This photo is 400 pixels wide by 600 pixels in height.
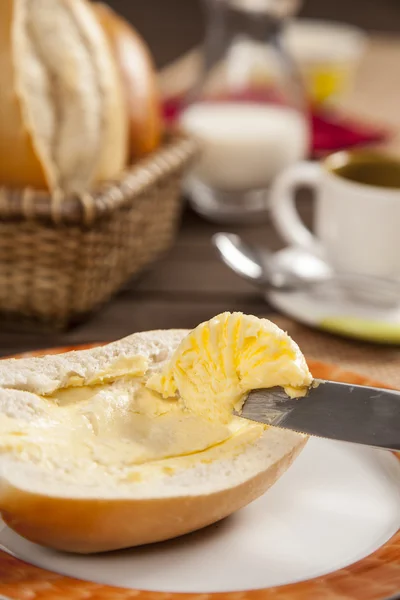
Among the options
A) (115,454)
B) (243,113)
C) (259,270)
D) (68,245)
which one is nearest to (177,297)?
(259,270)

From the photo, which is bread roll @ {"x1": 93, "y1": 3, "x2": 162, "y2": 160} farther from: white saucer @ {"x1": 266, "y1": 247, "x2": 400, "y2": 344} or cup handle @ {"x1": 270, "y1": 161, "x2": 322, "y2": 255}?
white saucer @ {"x1": 266, "y1": 247, "x2": 400, "y2": 344}

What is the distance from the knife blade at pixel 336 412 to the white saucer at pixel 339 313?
0.42 metres

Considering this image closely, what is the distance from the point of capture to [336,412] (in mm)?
670

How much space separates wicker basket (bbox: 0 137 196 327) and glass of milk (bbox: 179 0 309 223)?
0.36 m

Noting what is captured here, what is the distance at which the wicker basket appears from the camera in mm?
1059

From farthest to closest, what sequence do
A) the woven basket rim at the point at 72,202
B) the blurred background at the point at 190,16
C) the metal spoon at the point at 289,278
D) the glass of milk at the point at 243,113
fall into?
1. the blurred background at the point at 190,16
2. the glass of milk at the point at 243,113
3. the metal spoon at the point at 289,278
4. the woven basket rim at the point at 72,202

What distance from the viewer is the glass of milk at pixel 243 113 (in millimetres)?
1593

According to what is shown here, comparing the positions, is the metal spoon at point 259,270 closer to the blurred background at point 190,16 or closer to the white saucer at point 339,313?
the white saucer at point 339,313

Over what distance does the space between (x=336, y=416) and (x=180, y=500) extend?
0.14 metres

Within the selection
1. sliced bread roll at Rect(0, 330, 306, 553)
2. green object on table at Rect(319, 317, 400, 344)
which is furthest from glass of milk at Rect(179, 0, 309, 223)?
sliced bread roll at Rect(0, 330, 306, 553)

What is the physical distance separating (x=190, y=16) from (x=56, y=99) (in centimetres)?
248

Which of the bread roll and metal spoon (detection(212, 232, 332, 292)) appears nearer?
metal spoon (detection(212, 232, 332, 292))

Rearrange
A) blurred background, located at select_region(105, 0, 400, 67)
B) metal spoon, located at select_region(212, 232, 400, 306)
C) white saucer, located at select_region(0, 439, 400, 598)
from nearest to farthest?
white saucer, located at select_region(0, 439, 400, 598) < metal spoon, located at select_region(212, 232, 400, 306) < blurred background, located at select_region(105, 0, 400, 67)

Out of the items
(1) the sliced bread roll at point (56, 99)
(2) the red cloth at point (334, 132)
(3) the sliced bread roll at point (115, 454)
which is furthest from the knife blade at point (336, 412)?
(2) the red cloth at point (334, 132)
